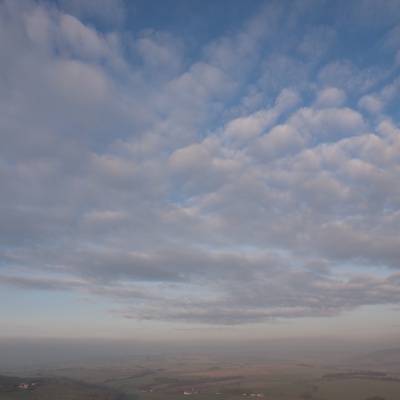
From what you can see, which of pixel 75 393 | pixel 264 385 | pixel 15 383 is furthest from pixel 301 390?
pixel 15 383

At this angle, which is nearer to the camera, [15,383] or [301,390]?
[15,383]

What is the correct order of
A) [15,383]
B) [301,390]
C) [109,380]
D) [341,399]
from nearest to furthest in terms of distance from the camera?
[341,399] → [15,383] → [301,390] → [109,380]

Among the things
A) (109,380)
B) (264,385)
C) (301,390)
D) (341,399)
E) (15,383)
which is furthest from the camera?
(109,380)

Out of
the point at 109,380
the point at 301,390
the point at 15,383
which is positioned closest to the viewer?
the point at 15,383

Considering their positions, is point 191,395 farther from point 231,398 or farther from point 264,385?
point 264,385

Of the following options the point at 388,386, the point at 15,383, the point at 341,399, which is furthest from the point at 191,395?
the point at 388,386

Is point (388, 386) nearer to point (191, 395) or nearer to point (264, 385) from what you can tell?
point (264, 385)

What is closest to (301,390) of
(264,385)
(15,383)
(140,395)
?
(264,385)

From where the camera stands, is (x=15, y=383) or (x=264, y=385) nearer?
(x=15, y=383)

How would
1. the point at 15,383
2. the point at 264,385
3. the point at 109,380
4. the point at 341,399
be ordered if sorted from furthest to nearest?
1. the point at 109,380
2. the point at 264,385
3. the point at 15,383
4. the point at 341,399
